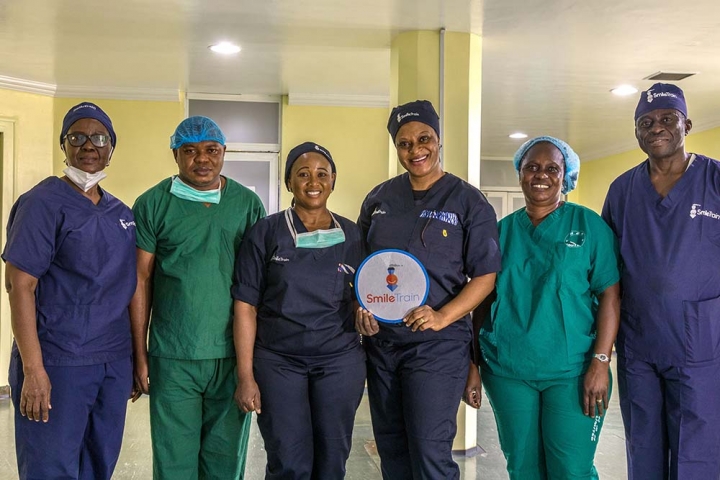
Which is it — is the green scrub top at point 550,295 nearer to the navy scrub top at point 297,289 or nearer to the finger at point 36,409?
the navy scrub top at point 297,289

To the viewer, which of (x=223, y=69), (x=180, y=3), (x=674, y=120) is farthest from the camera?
(x=223, y=69)

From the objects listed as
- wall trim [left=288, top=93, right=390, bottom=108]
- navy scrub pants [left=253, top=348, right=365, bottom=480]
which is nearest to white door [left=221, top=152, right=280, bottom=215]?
wall trim [left=288, top=93, right=390, bottom=108]

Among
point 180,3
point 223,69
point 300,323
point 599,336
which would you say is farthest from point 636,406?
point 223,69

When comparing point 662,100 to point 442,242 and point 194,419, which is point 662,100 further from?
point 194,419

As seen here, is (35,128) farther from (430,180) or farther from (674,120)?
(674,120)

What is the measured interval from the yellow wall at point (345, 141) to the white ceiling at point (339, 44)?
21 cm

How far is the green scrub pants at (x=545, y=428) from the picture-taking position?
2.07 m

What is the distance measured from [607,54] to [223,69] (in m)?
2.70

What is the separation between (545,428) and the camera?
6.95 feet

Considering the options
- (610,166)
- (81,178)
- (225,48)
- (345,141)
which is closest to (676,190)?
(81,178)

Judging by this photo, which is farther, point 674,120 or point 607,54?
point 607,54

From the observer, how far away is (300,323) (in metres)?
2.12

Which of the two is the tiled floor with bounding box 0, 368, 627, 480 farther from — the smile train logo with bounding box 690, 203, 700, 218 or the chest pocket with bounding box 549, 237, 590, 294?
the smile train logo with bounding box 690, 203, 700, 218

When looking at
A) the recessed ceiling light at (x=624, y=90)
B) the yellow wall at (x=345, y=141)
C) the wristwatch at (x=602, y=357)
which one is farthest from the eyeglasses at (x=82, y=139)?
the recessed ceiling light at (x=624, y=90)
